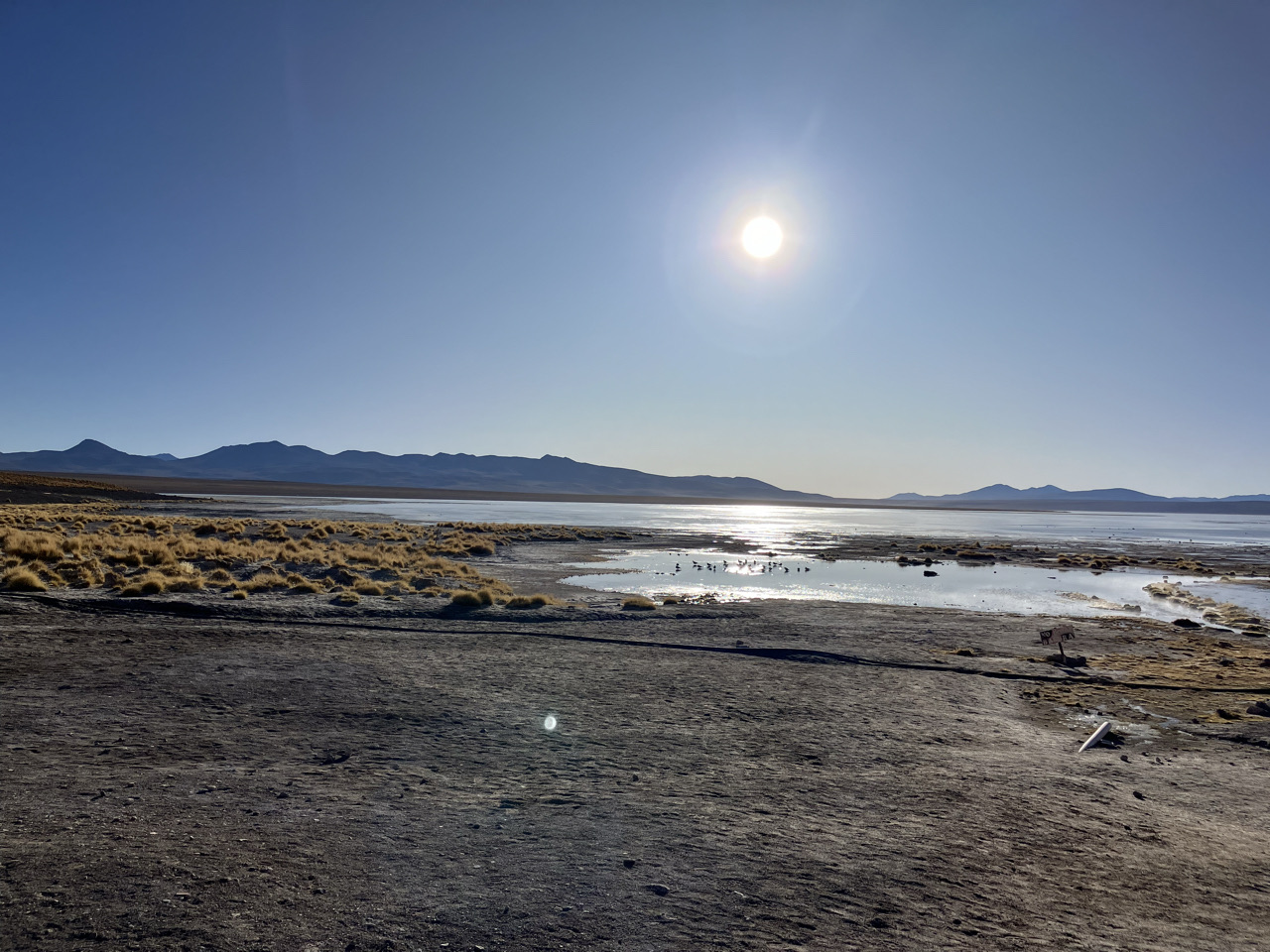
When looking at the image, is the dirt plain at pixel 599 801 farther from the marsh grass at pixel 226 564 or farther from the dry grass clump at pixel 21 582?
the marsh grass at pixel 226 564

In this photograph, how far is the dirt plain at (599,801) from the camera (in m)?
4.59

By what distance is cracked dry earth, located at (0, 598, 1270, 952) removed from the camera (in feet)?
15.0

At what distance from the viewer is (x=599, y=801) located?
666 cm

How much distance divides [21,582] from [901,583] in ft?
97.5

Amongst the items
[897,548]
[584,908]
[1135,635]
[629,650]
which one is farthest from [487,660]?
[897,548]

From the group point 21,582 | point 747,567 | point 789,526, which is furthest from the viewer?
point 789,526

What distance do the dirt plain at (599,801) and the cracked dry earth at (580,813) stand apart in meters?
0.03

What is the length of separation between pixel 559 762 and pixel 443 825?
2.02 meters

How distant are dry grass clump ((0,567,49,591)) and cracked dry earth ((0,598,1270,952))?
573 cm

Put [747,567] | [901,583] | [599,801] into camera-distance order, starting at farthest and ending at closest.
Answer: [747,567] → [901,583] → [599,801]

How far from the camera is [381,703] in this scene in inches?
383

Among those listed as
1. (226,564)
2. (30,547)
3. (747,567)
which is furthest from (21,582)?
(747,567)

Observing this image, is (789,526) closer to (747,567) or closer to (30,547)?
(747,567)

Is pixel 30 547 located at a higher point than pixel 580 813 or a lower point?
higher
